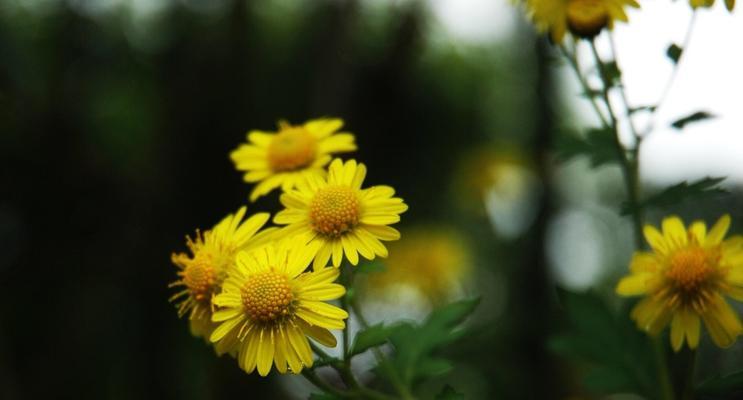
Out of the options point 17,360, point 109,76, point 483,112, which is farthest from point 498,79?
point 17,360

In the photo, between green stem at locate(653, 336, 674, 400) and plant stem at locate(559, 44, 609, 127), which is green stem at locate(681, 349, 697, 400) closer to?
green stem at locate(653, 336, 674, 400)

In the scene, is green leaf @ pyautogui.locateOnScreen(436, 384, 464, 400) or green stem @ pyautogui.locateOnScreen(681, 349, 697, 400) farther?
green stem @ pyautogui.locateOnScreen(681, 349, 697, 400)

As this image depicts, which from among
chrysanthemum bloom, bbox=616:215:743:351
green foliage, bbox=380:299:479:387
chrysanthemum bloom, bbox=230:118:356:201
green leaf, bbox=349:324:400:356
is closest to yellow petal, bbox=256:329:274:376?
green leaf, bbox=349:324:400:356

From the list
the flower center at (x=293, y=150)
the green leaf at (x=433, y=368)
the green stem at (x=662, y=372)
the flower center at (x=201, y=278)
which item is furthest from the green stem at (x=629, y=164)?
the flower center at (x=201, y=278)

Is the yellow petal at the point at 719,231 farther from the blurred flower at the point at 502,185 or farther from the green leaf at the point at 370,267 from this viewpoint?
the blurred flower at the point at 502,185

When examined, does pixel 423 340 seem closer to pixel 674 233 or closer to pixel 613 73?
pixel 674 233

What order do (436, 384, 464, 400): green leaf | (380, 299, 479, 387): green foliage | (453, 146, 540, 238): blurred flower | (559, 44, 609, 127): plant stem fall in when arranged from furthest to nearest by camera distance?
(453, 146, 540, 238): blurred flower → (559, 44, 609, 127): plant stem → (380, 299, 479, 387): green foliage → (436, 384, 464, 400): green leaf

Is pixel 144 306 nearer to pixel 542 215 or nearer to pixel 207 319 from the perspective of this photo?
pixel 542 215
